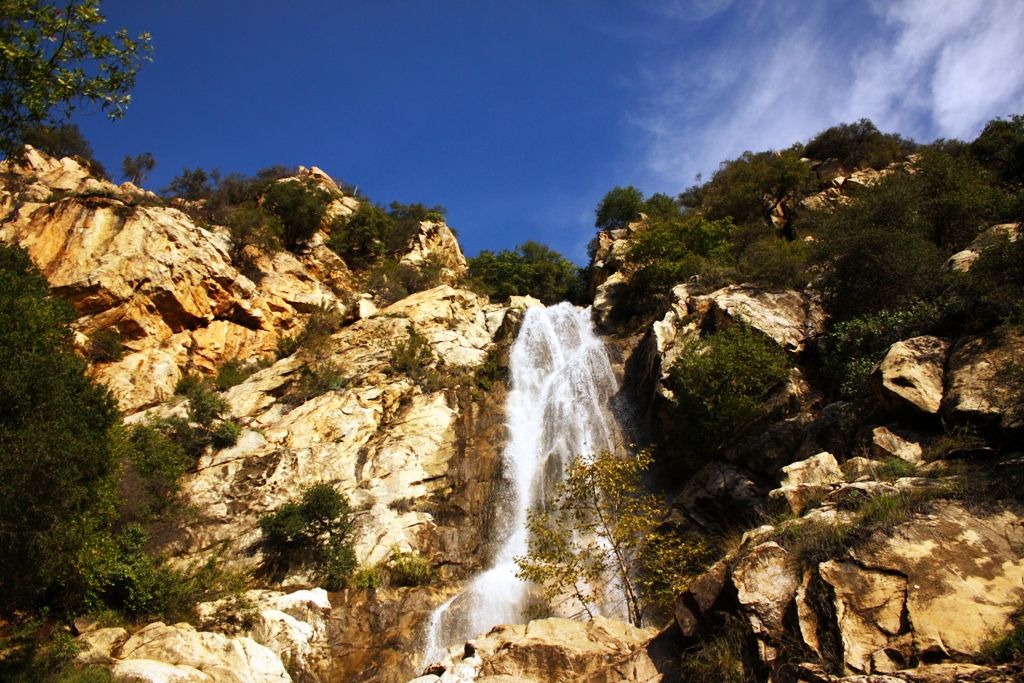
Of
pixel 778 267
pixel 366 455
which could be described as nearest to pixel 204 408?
pixel 366 455

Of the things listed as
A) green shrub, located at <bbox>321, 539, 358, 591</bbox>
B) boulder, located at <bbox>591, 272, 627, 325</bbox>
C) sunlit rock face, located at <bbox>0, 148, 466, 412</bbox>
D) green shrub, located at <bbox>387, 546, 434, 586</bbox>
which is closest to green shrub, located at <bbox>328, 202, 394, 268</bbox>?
sunlit rock face, located at <bbox>0, 148, 466, 412</bbox>

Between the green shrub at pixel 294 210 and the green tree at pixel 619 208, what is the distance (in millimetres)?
20379

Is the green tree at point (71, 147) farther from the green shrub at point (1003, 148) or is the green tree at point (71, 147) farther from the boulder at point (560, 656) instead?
the green shrub at point (1003, 148)

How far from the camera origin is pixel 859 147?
39.0 m

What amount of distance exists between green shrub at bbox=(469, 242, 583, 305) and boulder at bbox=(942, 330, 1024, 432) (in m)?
28.8

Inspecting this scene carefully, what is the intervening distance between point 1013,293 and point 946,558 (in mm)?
7225

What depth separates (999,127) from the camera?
3014cm

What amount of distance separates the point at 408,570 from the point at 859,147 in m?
39.5

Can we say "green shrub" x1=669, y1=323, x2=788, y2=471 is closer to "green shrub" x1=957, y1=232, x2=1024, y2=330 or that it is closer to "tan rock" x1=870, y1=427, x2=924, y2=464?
"tan rock" x1=870, y1=427, x2=924, y2=464

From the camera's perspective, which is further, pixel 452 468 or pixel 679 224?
pixel 679 224

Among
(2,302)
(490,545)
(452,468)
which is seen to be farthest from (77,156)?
(490,545)

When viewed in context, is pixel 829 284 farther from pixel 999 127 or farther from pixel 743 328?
pixel 999 127

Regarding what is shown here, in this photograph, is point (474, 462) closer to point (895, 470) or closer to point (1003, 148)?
point (895, 470)

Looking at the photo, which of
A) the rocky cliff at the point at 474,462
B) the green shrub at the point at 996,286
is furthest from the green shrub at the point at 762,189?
the green shrub at the point at 996,286
